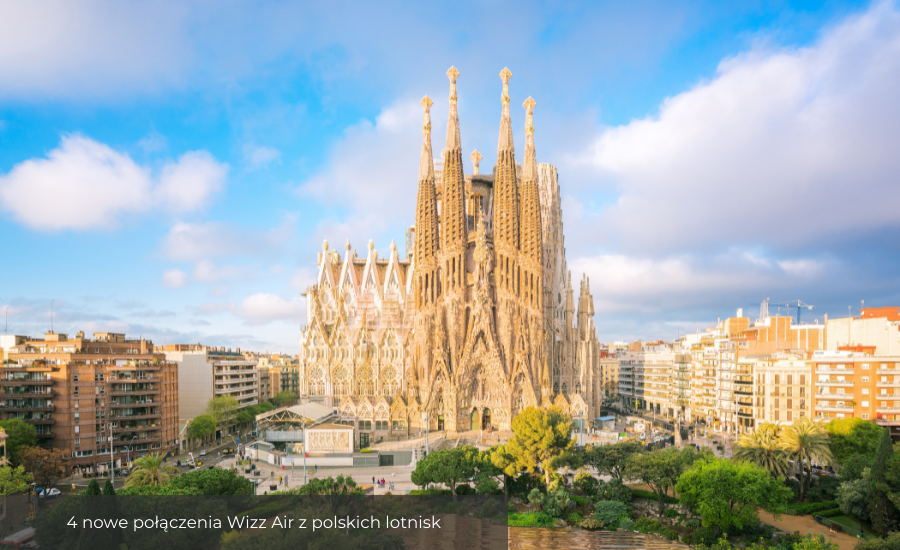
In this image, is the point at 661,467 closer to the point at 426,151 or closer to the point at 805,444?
the point at 805,444

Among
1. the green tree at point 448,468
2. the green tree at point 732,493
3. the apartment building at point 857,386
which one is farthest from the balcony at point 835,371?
the green tree at point 448,468

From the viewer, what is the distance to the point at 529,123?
7181 centimetres

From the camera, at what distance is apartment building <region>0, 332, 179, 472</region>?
162 feet

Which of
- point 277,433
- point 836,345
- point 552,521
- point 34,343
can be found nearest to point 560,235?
point 836,345

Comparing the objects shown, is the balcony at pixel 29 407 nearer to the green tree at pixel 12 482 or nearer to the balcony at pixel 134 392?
the balcony at pixel 134 392

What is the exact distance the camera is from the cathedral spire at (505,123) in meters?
69.9

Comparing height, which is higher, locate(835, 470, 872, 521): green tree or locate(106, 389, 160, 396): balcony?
locate(106, 389, 160, 396): balcony

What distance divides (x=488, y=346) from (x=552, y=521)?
30.4m

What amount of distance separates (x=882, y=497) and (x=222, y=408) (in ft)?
202

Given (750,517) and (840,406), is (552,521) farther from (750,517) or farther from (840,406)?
(840,406)

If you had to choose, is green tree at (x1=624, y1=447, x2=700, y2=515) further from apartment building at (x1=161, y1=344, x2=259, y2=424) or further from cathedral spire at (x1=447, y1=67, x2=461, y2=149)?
apartment building at (x1=161, y1=344, x2=259, y2=424)

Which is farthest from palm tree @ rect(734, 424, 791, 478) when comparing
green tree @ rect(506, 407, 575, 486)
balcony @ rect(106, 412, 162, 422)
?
balcony @ rect(106, 412, 162, 422)

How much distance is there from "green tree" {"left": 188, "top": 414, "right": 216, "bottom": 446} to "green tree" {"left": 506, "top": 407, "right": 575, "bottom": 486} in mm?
38157

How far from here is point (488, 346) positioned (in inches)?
2518
